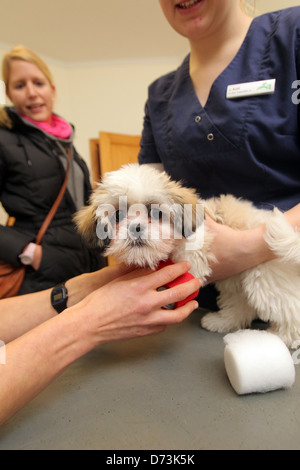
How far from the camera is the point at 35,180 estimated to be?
54.2 inches

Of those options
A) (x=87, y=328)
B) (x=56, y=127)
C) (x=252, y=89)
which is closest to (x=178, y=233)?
(x=87, y=328)

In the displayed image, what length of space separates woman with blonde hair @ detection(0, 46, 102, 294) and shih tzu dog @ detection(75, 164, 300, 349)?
61 centimetres

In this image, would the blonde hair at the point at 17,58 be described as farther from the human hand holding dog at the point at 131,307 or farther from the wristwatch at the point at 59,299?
the human hand holding dog at the point at 131,307

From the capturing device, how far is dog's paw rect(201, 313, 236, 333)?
0.91 m

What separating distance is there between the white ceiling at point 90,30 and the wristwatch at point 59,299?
2.95 m

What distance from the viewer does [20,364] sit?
0.53 m

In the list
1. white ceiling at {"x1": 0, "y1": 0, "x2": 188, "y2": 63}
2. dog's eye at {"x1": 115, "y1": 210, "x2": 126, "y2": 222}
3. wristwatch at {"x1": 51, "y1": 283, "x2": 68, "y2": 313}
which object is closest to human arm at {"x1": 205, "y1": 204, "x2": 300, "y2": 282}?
dog's eye at {"x1": 115, "y1": 210, "x2": 126, "y2": 222}

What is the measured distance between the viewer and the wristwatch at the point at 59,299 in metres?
0.84

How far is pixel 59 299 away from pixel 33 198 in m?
0.71

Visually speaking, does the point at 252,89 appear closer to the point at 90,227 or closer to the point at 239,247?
the point at 239,247

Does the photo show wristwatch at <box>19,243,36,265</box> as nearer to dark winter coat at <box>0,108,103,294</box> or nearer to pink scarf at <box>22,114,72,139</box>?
dark winter coat at <box>0,108,103,294</box>

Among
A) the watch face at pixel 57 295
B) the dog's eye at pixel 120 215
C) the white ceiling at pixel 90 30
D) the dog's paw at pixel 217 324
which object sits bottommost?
the dog's paw at pixel 217 324

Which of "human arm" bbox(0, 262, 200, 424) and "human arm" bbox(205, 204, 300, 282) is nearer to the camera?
"human arm" bbox(0, 262, 200, 424)

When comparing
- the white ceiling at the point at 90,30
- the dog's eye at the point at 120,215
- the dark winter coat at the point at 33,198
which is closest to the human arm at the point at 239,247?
the dog's eye at the point at 120,215
